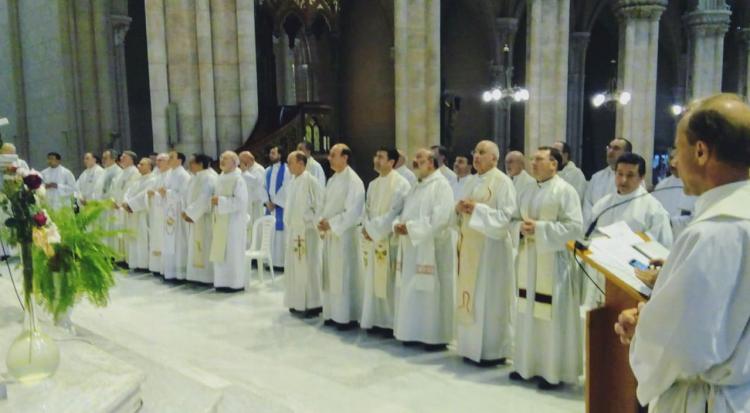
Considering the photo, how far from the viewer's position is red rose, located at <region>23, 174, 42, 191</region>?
2.95 metres

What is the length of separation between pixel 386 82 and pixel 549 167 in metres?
15.0

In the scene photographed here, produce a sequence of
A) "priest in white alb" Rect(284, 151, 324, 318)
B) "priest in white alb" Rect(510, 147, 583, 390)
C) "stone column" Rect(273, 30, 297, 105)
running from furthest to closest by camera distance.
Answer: "stone column" Rect(273, 30, 297, 105) < "priest in white alb" Rect(284, 151, 324, 318) < "priest in white alb" Rect(510, 147, 583, 390)

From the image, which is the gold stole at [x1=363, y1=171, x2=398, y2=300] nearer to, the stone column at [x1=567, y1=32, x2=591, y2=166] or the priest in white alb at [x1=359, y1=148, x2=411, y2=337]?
the priest in white alb at [x1=359, y1=148, x2=411, y2=337]

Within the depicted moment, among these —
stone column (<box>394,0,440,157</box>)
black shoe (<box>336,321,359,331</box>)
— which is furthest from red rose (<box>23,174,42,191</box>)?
stone column (<box>394,0,440,157</box>)

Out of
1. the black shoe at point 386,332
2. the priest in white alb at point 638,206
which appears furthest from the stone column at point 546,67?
the priest in white alb at point 638,206

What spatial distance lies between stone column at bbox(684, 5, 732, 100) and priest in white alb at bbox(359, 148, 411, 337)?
15.5m

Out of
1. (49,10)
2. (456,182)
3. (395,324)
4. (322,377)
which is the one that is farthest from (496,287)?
(49,10)

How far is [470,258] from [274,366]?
198cm

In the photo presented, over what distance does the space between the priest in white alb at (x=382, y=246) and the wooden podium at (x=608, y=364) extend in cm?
345

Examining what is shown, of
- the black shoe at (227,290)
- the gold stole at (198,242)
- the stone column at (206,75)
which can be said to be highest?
the stone column at (206,75)

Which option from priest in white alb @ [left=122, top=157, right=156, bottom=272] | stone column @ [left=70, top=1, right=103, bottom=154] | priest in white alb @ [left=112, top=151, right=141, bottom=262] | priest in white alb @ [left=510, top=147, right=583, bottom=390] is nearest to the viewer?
priest in white alb @ [left=510, top=147, right=583, bottom=390]

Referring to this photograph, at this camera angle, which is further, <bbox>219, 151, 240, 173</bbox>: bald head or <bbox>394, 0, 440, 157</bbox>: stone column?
<bbox>394, 0, 440, 157</bbox>: stone column

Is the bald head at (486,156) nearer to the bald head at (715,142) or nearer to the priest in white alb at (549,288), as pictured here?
the priest in white alb at (549,288)

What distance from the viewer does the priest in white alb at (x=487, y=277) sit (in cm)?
567
